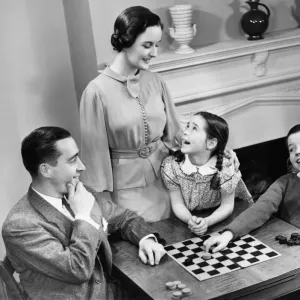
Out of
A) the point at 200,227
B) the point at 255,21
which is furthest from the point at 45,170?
the point at 255,21

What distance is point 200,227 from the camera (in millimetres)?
2975

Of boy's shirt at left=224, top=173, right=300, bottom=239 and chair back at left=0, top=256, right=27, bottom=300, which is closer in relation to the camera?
chair back at left=0, top=256, right=27, bottom=300

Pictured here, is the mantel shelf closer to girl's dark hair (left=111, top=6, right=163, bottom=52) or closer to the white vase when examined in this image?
the white vase

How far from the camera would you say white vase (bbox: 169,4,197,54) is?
369 cm

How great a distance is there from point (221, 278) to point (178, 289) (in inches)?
7.1

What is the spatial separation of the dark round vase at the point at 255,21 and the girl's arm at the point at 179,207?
1317 mm

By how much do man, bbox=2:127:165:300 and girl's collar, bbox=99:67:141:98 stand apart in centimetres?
48

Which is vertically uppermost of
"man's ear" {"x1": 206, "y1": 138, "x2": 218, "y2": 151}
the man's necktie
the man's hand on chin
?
"man's ear" {"x1": 206, "y1": 138, "x2": 218, "y2": 151}

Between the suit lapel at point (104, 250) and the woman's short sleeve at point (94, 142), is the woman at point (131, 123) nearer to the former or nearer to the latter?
the woman's short sleeve at point (94, 142)

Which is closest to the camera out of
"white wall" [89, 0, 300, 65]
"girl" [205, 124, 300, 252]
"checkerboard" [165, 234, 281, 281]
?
"checkerboard" [165, 234, 281, 281]

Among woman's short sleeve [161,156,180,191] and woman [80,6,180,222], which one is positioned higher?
woman [80,6,180,222]

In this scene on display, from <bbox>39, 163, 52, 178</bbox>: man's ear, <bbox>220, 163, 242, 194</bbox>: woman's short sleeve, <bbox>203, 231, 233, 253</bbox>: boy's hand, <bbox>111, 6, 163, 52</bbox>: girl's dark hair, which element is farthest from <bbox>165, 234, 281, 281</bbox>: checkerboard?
<bbox>111, 6, 163, 52</bbox>: girl's dark hair

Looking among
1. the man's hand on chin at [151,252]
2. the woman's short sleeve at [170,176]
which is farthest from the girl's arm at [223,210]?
the man's hand on chin at [151,252]

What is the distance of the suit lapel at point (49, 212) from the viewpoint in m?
2.62
